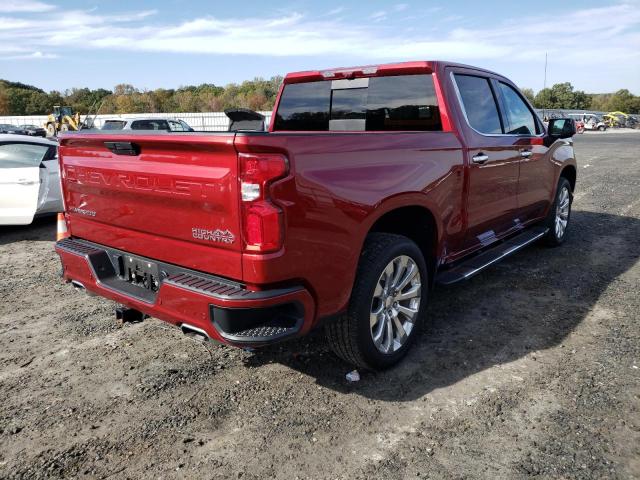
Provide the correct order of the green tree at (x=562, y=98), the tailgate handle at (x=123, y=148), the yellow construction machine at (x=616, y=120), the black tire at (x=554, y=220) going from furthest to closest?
the green tree at (x=562, y=98)
the yellow construction machine at (x=616, y=120)
the black tire at (x=554, y=220)
the tailgate handle at (x=123, y=148)

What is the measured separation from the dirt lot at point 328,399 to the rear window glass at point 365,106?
5.38 ft

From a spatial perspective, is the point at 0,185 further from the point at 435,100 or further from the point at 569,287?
the point at 569,287

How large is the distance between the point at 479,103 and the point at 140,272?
120 inches

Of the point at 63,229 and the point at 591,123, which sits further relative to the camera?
the point at 591,123

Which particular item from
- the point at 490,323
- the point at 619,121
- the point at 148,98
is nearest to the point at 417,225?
the point at 490,323

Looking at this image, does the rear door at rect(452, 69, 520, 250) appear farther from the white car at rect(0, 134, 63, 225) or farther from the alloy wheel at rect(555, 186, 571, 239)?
the white car at rect(0, 134, 63, 225)

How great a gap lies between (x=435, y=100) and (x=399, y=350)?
76.0 inches

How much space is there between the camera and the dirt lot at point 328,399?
246cm

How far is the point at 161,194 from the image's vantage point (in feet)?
8.91

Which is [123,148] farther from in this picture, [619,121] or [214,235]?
[619,121]

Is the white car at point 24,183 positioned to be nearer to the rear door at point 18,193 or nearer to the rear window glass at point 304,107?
the rear door at point 18,193

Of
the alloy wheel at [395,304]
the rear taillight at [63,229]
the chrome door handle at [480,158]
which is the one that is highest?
the chrome door handle at [480,158]

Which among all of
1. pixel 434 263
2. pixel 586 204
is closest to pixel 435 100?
pixel 434 263

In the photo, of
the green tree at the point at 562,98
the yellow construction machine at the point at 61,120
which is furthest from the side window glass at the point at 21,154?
the green tree at the point at 562,98
